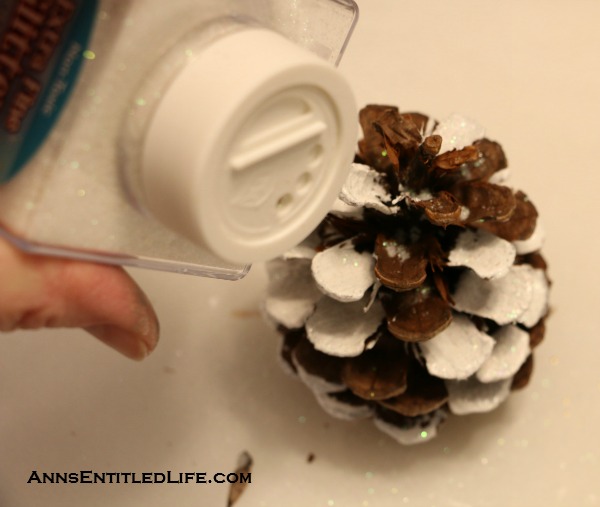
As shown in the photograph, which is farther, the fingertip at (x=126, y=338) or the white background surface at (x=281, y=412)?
the white background surface at (x=281, y=412)

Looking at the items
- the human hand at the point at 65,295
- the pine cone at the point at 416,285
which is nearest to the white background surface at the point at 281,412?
the pine cone at the point at 416,285

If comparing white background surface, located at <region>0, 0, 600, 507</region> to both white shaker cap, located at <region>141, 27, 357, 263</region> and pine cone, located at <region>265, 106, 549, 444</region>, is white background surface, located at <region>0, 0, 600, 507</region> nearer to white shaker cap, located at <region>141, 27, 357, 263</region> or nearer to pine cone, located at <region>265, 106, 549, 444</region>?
pine cone, located at <region>265, 106, 549, 444</region>

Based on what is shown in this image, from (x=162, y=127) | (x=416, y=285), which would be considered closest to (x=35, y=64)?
(x=162, y=127)

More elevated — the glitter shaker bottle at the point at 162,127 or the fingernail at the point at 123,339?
the glitter shaker bottle at the point at 162,127

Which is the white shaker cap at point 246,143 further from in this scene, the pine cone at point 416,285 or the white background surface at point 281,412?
the white background surface at point 281,412

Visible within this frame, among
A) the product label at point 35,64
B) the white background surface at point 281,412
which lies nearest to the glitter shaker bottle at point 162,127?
the product label at point 35,64

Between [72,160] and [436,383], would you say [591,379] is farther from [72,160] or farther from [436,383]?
[72,160]

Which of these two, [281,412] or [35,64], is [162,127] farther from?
[281,412]
